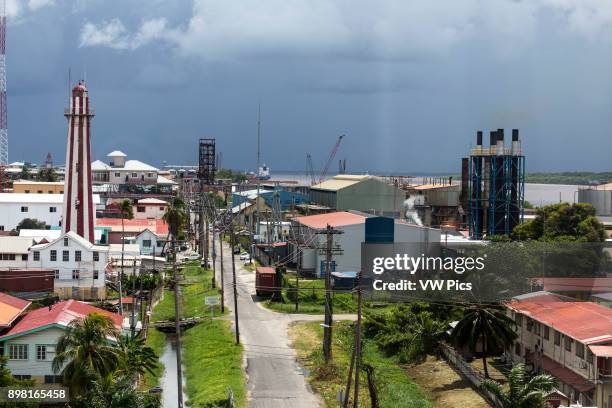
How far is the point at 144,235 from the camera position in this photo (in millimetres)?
69688

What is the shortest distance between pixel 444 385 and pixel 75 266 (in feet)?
74.5

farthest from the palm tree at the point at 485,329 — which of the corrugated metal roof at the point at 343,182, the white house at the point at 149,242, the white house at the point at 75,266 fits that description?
the corrugated metal roof at the point at 343,182

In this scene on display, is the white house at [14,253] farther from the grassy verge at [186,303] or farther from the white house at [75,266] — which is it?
the grassy verge at [186,303]

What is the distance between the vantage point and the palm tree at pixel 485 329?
3152 cm

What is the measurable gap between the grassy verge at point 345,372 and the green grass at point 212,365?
101 inches

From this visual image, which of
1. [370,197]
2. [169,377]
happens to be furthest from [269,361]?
[370,197]

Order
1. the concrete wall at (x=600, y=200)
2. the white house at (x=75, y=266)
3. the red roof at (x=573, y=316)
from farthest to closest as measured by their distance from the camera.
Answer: the concrete wall at (x=600, y=200)
the white house at (x=75, y=266)
the red roof at (x=573, y=316)

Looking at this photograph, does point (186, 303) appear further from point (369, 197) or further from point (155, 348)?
point (369, 197)

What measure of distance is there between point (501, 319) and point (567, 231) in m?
34.6

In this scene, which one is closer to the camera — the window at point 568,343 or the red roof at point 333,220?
the window at point 568,343

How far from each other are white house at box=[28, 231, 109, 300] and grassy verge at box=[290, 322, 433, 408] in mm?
11974

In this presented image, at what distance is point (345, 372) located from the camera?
107 ft

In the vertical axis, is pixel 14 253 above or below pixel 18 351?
above

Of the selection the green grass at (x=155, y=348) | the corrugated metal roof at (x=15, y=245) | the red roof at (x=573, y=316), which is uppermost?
the corrugated metal roof at (x=15, y=245)
